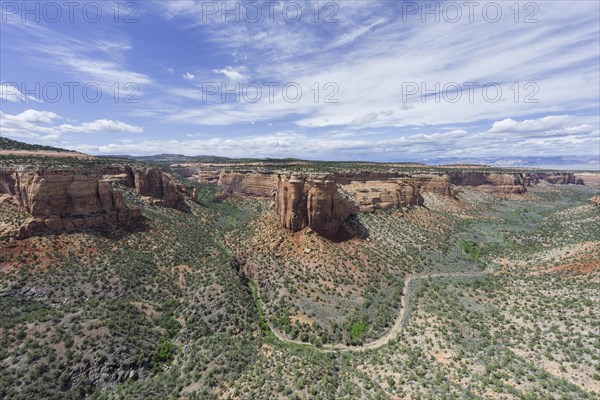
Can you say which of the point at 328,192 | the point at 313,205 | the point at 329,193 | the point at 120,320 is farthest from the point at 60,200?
the point at 329,193

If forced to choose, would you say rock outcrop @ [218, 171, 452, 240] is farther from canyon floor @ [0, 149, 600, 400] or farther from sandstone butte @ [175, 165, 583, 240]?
canyon floor @ [0, 149, 600, 400]

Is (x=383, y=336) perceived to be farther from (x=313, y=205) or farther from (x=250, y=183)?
(x=250, y=183)

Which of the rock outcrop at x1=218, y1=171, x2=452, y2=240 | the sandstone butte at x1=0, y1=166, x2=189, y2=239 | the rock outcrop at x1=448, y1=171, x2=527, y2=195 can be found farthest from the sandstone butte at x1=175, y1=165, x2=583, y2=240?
the rock outcrop at x1=448, y1=171, x2=527, y2=195

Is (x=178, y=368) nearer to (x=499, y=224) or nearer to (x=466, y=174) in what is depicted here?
(x=499, y=224)

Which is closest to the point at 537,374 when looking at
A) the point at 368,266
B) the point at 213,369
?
the point at 368,266

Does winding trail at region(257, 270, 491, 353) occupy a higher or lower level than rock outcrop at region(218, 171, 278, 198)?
lower
